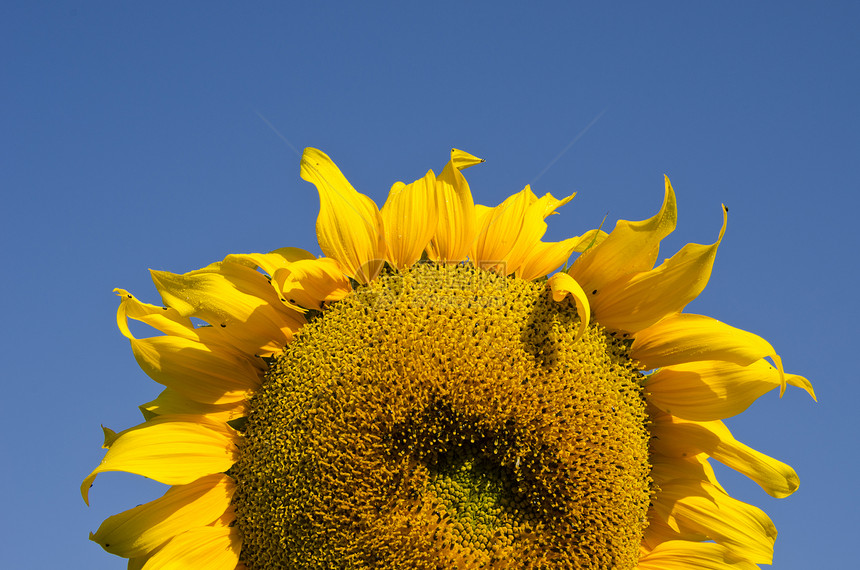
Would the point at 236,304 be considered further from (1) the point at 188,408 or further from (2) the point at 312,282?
(1) the point at 188,408

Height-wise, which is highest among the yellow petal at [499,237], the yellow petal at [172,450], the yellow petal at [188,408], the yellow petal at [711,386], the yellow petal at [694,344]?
the yellow petal at [499,237]

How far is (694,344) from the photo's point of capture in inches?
187

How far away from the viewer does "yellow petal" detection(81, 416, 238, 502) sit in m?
4.55

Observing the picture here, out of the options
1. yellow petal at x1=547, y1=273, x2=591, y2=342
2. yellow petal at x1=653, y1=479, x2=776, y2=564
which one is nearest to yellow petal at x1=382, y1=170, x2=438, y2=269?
yellow petal at x1=547, y1=273, x2=591, y2=342

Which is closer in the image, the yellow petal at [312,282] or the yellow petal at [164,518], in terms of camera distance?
the yellow petal at [312,282]

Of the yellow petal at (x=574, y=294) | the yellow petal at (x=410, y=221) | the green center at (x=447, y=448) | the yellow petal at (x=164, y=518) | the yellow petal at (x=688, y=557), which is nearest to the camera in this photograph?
the green center at (x=447, y=448)

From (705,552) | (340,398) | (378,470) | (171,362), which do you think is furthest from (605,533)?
(171,362)

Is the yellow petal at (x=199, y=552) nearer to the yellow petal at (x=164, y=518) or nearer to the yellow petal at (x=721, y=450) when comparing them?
the yellow petal at (x=164, y=518)

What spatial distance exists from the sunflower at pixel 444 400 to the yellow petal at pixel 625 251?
1cm

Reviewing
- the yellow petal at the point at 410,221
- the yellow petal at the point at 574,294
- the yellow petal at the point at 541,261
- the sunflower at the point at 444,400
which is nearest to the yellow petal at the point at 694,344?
the sunflower at the point at 444,400

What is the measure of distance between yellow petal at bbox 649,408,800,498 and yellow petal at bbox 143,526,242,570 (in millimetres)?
2792

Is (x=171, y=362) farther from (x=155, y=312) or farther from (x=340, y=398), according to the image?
(x=340, y=398)

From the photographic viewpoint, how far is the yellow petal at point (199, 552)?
4.52 m

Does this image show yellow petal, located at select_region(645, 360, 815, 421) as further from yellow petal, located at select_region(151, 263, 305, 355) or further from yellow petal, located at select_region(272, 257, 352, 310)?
yellow petal, located at select_region(151, 263, 305, 355)
